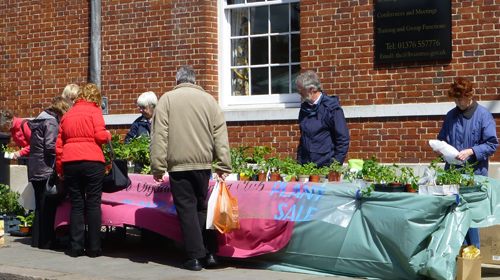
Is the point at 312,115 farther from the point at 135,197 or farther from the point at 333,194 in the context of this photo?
the point at 135,197

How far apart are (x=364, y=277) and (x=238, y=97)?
4.91m

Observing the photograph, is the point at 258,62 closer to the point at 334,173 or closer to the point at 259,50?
the point at 259,50

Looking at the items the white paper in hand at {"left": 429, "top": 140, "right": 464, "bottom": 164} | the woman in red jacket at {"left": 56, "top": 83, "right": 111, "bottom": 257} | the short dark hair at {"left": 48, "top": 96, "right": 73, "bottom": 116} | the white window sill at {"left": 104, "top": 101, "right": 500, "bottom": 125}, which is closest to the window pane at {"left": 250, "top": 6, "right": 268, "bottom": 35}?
the white window sill at {"left": 104, "top": 101, "right": 500, "bottom": 125}

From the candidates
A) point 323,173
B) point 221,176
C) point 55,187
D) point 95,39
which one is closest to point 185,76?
point 221,176

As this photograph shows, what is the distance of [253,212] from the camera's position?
669cm

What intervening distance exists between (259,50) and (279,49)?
0.33m

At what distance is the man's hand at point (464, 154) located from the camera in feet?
21.1

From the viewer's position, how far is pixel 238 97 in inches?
420

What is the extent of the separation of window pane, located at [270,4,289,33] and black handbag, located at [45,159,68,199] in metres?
4.04

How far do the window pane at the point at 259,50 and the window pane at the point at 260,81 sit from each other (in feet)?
0.39

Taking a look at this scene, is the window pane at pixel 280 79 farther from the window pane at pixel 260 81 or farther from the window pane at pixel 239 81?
the window pane at pixel 239 81

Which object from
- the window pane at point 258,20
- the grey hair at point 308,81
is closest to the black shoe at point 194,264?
the grey hair at point 308,81

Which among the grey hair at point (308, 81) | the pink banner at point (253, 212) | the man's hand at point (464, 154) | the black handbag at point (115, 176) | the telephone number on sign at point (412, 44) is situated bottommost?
the pink banner at point (253, 212)

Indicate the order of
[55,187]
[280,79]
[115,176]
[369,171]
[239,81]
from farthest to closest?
[239,81] → [280,79] → [55,187] → [115,176] → [369,171]
